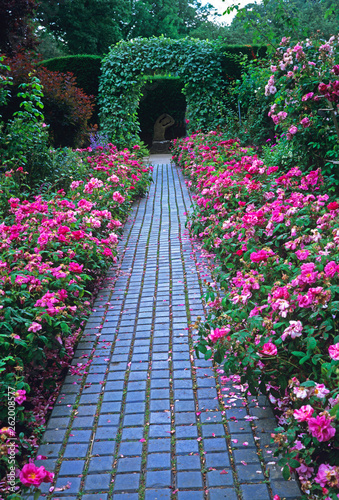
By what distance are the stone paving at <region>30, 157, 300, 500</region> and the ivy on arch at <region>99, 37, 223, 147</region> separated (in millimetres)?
8388

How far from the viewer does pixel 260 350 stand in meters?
2.11

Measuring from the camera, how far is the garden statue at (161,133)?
17.2 meters

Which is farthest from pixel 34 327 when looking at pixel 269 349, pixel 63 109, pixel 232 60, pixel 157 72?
pixel 232 60

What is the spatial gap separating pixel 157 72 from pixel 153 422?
34.8ft

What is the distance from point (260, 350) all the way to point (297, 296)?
0.35 meters

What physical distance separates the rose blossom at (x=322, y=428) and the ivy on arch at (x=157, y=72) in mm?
10086

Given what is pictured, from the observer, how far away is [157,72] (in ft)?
37.2

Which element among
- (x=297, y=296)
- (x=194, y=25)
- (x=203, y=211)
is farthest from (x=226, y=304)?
(x=194, y=25)

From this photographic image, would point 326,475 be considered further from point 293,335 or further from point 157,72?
point 157,72

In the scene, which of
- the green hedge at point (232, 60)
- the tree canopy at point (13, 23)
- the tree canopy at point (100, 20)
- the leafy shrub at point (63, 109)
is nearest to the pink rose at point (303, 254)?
the leafy shrub at point (63, 109)

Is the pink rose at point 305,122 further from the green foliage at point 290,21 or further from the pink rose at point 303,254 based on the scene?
the pink rose at point 303,254

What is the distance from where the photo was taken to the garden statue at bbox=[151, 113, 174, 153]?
17156 mm

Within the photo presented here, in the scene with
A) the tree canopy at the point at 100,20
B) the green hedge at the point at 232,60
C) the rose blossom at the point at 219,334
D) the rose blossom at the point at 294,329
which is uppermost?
the tree canopy at the point at 100,20

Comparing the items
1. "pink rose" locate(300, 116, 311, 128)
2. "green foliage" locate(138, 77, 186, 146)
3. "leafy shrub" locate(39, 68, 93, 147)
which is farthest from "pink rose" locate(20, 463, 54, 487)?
"green foliage" locate(138, 77, 186, 146)
